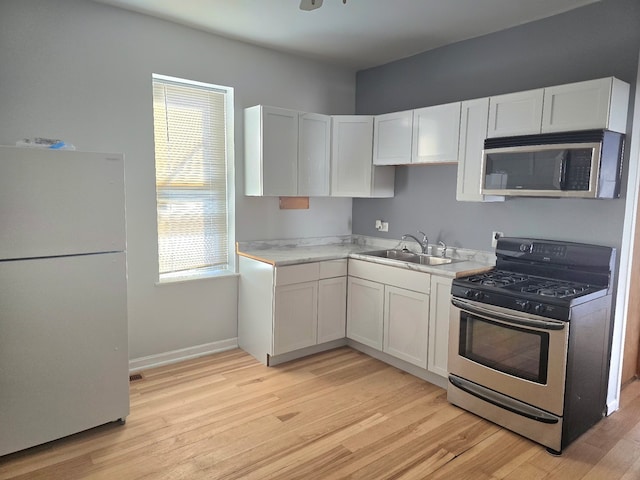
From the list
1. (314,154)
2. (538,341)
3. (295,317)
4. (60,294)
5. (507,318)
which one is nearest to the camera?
(60,294)

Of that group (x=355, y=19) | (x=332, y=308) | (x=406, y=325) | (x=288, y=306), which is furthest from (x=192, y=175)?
(x=406, y=325)

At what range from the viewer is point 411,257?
12.9 ft

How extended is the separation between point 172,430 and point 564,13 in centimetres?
376

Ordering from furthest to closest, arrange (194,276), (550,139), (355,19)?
(194,276) < (355,19) < (550,139)

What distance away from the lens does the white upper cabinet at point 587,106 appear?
8.11 feet

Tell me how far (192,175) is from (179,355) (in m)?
1.53

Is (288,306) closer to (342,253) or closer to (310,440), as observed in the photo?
(342,253)

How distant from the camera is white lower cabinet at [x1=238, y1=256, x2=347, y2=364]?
3449mm

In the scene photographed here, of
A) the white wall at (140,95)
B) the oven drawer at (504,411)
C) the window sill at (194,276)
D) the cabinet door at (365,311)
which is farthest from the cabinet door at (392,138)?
the oven drawer at (504,411)

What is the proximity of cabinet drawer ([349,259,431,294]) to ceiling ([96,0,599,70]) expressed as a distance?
1.86 meters

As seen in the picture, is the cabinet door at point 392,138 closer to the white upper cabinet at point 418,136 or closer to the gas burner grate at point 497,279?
the white upper cabinet at point 418,136

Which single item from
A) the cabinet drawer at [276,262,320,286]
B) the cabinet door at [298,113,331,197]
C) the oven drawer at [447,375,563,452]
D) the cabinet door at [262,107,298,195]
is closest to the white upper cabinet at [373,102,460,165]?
the cabinet door at [298,113,331,197]

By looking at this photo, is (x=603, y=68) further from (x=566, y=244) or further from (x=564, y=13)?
(x=566, y=244)

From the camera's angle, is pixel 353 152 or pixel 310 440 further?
pixel 353 152
